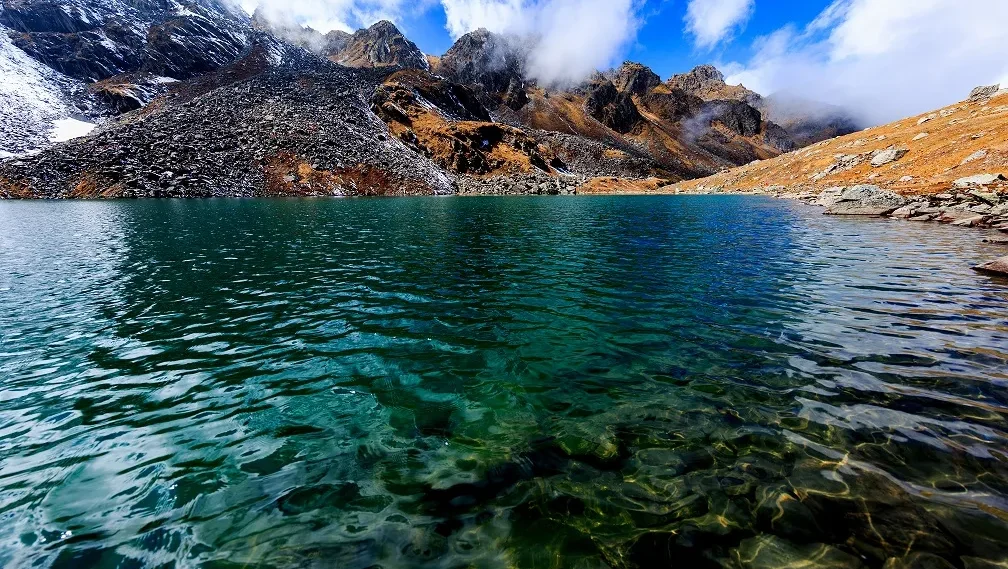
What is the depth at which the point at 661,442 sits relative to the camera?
789cm

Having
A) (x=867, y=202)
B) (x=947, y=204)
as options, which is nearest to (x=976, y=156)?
(x=867, y=202)

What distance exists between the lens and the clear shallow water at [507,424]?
5.81m

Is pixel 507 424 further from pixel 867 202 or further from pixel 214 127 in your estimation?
pixel 214 127

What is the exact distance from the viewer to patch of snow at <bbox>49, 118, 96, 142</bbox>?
421ft

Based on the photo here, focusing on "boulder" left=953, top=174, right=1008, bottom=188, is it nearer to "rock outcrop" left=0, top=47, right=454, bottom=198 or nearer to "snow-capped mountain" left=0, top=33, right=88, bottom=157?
"rock outcrop" left=0, top=47, right=454, bottom=198

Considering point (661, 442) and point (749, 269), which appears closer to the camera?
point (661, 442)

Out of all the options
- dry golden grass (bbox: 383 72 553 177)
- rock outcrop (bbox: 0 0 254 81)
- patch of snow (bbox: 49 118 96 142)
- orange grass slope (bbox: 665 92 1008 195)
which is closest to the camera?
orange grass slope (bbox: 665 92 1008 195)

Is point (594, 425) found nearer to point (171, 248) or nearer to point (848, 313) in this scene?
point (848, 313)

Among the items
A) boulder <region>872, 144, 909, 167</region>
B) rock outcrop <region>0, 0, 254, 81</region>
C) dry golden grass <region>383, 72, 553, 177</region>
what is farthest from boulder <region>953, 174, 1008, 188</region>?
rock outcrop <region>0, 0, 254, 81</region>

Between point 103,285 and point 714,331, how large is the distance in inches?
1078

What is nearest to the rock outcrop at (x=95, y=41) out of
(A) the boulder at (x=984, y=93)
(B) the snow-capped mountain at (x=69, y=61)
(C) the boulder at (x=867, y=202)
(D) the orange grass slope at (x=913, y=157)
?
(B) the snow-capped mountain at (x=69, y=61)

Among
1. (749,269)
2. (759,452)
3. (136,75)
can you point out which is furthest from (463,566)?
(136,75)

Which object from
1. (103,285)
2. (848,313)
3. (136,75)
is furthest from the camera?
(136,75)

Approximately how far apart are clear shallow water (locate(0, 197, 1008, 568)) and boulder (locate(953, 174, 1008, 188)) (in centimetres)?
5007
